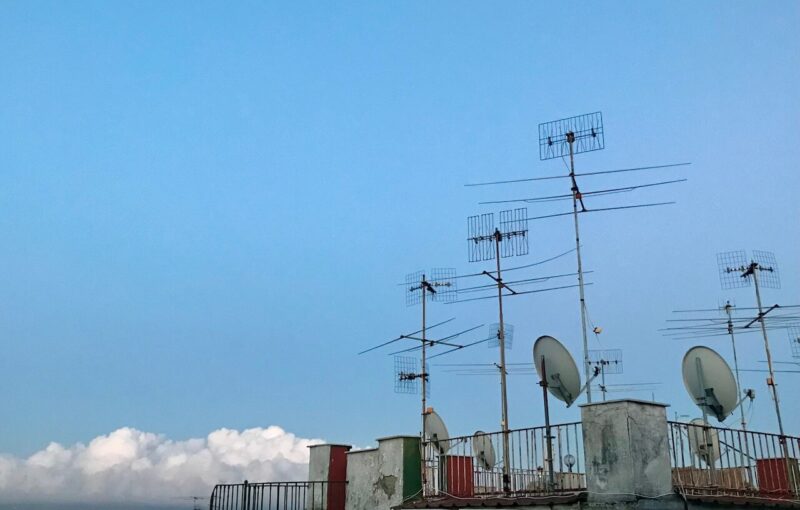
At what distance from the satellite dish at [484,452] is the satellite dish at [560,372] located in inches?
117

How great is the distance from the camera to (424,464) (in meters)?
18.4

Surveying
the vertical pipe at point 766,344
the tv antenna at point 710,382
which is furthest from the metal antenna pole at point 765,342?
the tv antenna at point 710,382

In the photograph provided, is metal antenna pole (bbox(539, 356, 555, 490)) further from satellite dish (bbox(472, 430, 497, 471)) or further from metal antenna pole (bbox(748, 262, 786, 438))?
metal antenna pole (bbox(748, 262, 786, 438))

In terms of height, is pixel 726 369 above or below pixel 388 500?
above

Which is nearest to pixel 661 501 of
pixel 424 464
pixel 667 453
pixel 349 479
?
pixel 667 453

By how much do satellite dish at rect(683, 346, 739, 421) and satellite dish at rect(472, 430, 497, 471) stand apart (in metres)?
4.93

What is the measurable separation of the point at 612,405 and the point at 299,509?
10537 mm

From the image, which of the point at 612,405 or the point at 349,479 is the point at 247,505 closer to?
the point at 349,479

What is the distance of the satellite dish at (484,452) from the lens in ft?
61.0

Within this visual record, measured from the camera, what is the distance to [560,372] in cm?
1612

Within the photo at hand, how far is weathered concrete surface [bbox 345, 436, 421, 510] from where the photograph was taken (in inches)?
720

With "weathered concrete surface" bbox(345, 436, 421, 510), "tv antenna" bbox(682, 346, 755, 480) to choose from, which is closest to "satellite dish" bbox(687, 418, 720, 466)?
"tv antenna" bbox(682, 346, 755, 480)

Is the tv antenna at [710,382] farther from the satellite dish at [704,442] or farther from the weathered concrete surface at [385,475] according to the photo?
the weathered concrete surface at [385,475]

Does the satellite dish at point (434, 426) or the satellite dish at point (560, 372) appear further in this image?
the satellite dish at point (434, 426)
